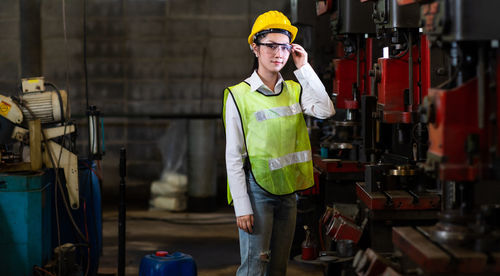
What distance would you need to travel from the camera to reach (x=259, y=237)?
2.65 m

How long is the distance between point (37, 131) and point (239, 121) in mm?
1520

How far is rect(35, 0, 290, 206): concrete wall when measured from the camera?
21.2ft

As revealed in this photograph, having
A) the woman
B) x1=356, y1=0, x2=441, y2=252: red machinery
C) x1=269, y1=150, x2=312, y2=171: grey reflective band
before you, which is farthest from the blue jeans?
x1=356, y1=0, x2=441, y2=252: red machinery

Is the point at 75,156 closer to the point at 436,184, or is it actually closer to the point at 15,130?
the point at 15,130

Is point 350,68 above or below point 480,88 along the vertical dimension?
above

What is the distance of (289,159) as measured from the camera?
8.93ft

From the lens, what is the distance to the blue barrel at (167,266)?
3.23m

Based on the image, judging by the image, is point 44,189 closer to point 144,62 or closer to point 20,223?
point 20,223

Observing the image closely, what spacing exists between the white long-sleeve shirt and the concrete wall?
374cm

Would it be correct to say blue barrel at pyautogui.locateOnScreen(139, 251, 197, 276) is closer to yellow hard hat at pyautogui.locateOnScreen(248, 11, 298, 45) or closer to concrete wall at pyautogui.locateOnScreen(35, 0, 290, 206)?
yellow hard hat at pyautogui.locateOnScreen(248, 11, 298, 45)

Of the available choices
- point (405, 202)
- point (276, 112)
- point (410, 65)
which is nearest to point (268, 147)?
point (276, 112)

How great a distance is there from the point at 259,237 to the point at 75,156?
1548 mm

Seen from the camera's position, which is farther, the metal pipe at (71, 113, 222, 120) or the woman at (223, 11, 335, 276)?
the metal pipe at (71, 113, 222, 120)

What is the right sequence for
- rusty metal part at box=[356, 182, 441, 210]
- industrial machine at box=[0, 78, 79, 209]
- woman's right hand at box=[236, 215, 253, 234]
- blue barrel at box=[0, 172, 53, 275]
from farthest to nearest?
industrial machine at box=[0, 78, 79, 209] → blue barrel at box=[0, 172, 53, 275] → rusty metal part at box=[356, 182, 441, 210] → woman's right hand at box=[236, 215, 253, 234]
